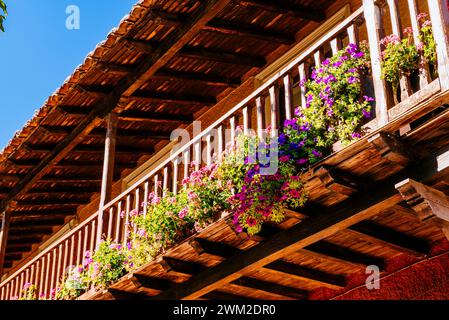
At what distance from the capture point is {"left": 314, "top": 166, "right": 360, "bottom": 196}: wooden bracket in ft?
19.9

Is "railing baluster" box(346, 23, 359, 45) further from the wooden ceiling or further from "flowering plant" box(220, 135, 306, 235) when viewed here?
the wooden ceiling

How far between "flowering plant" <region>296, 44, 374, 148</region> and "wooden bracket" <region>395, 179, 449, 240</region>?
2.04 ft

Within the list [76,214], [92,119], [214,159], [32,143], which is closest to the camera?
[214,159]

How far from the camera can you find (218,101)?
11.2 meters

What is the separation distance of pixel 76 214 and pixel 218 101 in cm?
491

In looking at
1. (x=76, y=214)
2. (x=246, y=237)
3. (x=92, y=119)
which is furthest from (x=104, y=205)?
(x=76, y=214)

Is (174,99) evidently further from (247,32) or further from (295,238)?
(295,238)

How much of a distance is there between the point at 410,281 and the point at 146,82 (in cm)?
449

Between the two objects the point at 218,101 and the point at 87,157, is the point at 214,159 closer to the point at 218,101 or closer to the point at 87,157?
the point at 218,101

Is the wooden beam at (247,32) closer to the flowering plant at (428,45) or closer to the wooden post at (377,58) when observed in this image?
the wooden post at (377,58)

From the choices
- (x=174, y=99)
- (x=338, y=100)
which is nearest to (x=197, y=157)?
(x=338, y=100)

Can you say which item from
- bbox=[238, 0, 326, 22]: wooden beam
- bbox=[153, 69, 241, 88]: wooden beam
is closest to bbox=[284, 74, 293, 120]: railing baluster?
bbox=[238, 0, 326, 22]: wooden beam

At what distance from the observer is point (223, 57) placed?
32.6 ft
